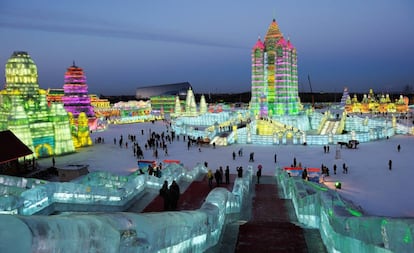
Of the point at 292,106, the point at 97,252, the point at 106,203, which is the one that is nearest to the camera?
the point at 97,252

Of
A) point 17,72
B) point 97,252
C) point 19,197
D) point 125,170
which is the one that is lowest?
point 125,170

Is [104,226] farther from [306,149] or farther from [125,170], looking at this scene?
[306,149]

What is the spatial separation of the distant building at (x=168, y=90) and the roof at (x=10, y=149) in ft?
283

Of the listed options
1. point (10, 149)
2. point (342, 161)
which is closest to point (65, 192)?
point (10, 149)

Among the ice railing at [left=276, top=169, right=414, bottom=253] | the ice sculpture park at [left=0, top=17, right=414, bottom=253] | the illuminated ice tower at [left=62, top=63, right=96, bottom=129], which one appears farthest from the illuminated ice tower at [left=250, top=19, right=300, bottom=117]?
the ice railing at [left=276, top=169, right=414, bottom=253]

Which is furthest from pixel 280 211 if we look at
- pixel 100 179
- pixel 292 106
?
pixel 292 106

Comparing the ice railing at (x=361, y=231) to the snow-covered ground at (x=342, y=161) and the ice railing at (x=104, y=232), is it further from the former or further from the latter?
the snow-covered ground at (x=342, y=161)

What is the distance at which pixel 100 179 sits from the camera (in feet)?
40.8

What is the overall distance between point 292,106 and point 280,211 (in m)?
50.6

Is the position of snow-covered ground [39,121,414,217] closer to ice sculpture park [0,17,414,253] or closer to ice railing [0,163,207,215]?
ice sculpture park [0,17,414,253]

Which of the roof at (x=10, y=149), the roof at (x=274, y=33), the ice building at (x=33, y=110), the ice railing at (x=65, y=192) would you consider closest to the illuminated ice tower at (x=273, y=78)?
the roof at (x=274, y=33)

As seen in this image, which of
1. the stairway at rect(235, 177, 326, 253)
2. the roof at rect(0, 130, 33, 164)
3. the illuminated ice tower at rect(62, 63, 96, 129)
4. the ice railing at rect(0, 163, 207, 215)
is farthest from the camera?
the illuminated ice tower at rect(62, 63, 96, 129)

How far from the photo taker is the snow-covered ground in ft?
50.4

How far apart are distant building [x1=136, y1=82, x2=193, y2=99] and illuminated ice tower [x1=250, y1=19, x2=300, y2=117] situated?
50.6 m
